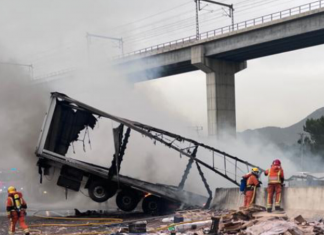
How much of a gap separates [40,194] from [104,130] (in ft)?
9.65

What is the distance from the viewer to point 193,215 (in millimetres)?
12406

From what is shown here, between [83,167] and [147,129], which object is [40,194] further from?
[147,129]

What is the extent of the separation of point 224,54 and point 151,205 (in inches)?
816

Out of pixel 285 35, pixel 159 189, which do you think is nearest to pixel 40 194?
pixel 159 189

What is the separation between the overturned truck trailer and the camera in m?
14.0

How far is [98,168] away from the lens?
562 inches

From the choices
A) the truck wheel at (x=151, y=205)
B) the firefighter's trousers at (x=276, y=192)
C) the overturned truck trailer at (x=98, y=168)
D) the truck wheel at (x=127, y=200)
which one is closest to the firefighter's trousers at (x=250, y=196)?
the firefighter's trousers at (x=276, y=192)

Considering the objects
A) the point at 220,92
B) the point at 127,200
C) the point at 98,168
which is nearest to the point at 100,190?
the point at 98,168

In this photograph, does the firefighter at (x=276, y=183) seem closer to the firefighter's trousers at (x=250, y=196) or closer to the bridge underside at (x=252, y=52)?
the firefighter's trousers at (x=250, y=196)

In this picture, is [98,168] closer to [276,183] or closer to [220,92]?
[276,183]

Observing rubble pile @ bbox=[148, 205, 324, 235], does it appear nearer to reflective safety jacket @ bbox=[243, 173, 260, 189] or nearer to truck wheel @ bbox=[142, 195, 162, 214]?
reflective safety jacket @ bbox=[243, 173, 260, 189]

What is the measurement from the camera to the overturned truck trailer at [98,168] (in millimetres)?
14008

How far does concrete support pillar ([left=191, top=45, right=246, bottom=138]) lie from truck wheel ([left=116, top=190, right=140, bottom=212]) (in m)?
20.7

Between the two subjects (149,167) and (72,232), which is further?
(149,167)
